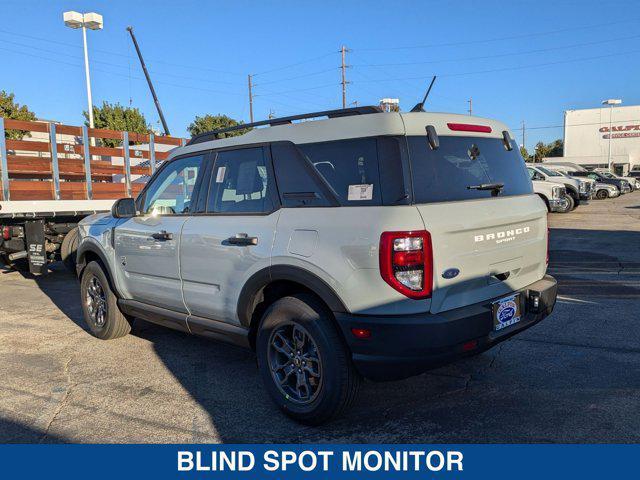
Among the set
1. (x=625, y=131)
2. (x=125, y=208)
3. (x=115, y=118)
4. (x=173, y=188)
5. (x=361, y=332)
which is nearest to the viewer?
(x=361, y=332)

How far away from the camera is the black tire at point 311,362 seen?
320 cm

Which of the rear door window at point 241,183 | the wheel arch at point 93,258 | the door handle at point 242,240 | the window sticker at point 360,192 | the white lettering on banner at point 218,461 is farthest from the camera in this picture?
the wheel arch at point 93,258

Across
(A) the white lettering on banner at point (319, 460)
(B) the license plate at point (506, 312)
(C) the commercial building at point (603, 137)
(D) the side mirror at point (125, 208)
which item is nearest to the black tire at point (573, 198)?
(B) the license plate at point (506, 312)

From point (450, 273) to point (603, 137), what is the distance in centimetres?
7757

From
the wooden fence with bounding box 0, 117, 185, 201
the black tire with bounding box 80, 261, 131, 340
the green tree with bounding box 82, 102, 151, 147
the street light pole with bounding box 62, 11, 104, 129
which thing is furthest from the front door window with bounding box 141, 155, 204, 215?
the green tree with bounding box 82, 102, 151, 147

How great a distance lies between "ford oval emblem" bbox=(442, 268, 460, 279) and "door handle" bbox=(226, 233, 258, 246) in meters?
1.29

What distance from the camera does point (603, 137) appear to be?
69.9 metres

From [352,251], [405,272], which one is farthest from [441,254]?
[352,251]

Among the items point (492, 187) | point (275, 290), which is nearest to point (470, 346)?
point (492, 187)

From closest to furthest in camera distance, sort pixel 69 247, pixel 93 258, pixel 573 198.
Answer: pixel 93 258, pixel 69 247, pixel 573 198

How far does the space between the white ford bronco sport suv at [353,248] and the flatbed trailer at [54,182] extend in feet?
15.1

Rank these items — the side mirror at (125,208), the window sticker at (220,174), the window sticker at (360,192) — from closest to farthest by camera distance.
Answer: the window sticker at (360,192)
the window sticker at (220,174)
the side mirror at (125,208)

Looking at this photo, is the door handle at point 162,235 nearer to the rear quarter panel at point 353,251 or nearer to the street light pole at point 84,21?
the rear quarter panel at point 353,251

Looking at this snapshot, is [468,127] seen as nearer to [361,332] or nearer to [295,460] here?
[361,332]
